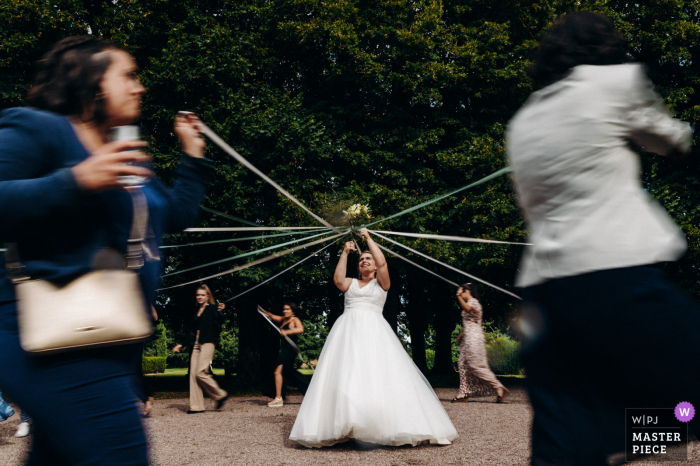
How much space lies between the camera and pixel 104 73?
63.6 inches

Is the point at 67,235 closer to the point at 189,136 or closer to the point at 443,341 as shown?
the point at 189,136

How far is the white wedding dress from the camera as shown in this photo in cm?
604

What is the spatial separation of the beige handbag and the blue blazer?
0.09ft

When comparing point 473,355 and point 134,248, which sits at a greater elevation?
point 134,248

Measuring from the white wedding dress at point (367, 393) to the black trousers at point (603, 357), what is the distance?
4.49 m

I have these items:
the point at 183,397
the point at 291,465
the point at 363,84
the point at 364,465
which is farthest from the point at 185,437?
the point at 363,84

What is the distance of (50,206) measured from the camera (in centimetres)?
137

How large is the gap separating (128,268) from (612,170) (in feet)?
4.50

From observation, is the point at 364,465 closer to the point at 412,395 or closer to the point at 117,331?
the point at 412,395

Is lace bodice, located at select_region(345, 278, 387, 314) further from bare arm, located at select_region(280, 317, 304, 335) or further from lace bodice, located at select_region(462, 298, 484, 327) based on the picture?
lace bodice, located at select_region(462, 298, 484, 327)

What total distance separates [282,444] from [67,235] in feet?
19.8

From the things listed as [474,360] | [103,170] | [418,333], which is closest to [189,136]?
[103,170]

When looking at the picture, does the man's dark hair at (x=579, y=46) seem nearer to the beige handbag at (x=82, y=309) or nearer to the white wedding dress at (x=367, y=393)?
the beige handbag at (x=82, y=309)

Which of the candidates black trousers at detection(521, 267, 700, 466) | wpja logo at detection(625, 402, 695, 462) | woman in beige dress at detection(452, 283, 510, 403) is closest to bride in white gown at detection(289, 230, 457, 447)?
wpja logo at detection(625, 402, 695, 462)
